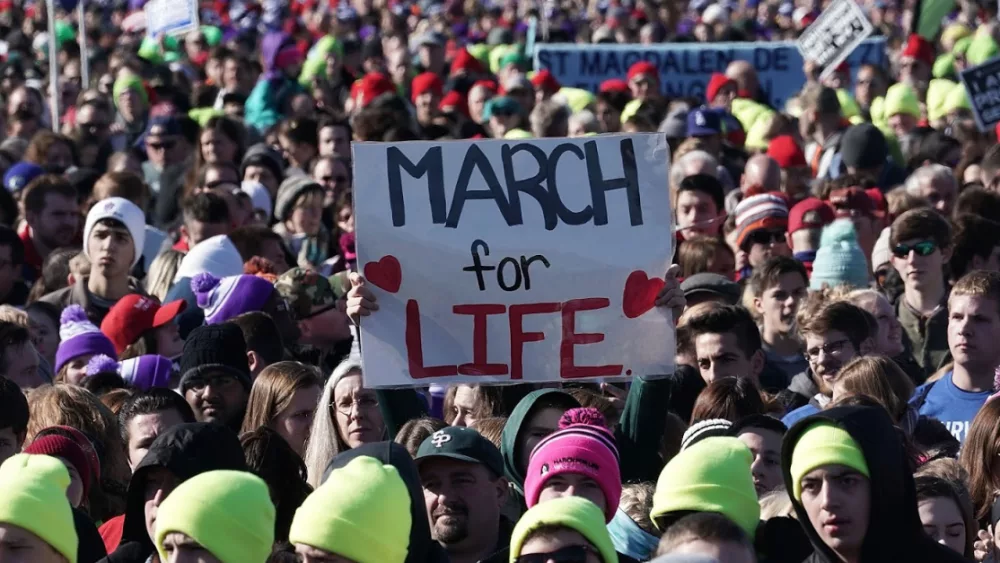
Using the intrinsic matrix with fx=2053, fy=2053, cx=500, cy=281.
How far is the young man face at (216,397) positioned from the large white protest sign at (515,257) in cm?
125

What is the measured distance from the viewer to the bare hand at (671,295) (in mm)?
6707

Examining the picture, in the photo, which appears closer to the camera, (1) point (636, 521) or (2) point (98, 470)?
(1) point (636, 521)

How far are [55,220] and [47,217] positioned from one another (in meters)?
0.05

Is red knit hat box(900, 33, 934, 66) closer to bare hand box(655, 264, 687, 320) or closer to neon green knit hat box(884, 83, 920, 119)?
neon green knit hat box(884, 83, 920, 119)

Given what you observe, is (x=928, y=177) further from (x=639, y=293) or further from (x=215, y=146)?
(x=639, y=293)

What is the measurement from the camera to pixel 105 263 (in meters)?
9.88

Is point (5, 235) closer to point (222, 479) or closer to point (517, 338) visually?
point (517, 338)

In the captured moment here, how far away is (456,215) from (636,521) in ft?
4.31

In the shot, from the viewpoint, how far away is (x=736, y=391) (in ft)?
23.7

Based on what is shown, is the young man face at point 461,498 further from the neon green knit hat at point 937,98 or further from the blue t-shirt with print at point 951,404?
the neon green knit hat at point 937,98

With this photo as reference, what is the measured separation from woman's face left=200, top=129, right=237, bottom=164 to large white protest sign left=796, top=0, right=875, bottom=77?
5.92 meters

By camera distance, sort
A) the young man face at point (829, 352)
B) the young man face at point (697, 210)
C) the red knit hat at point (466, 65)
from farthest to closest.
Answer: the red knit hat at point (466, 65) → the young man face at point (697, 210) → the young man face at point (829, 352)

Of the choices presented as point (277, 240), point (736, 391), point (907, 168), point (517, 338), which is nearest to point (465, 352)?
point (517, 338)

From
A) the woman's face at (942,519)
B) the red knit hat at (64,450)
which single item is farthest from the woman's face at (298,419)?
the woman's face at (942,519)
